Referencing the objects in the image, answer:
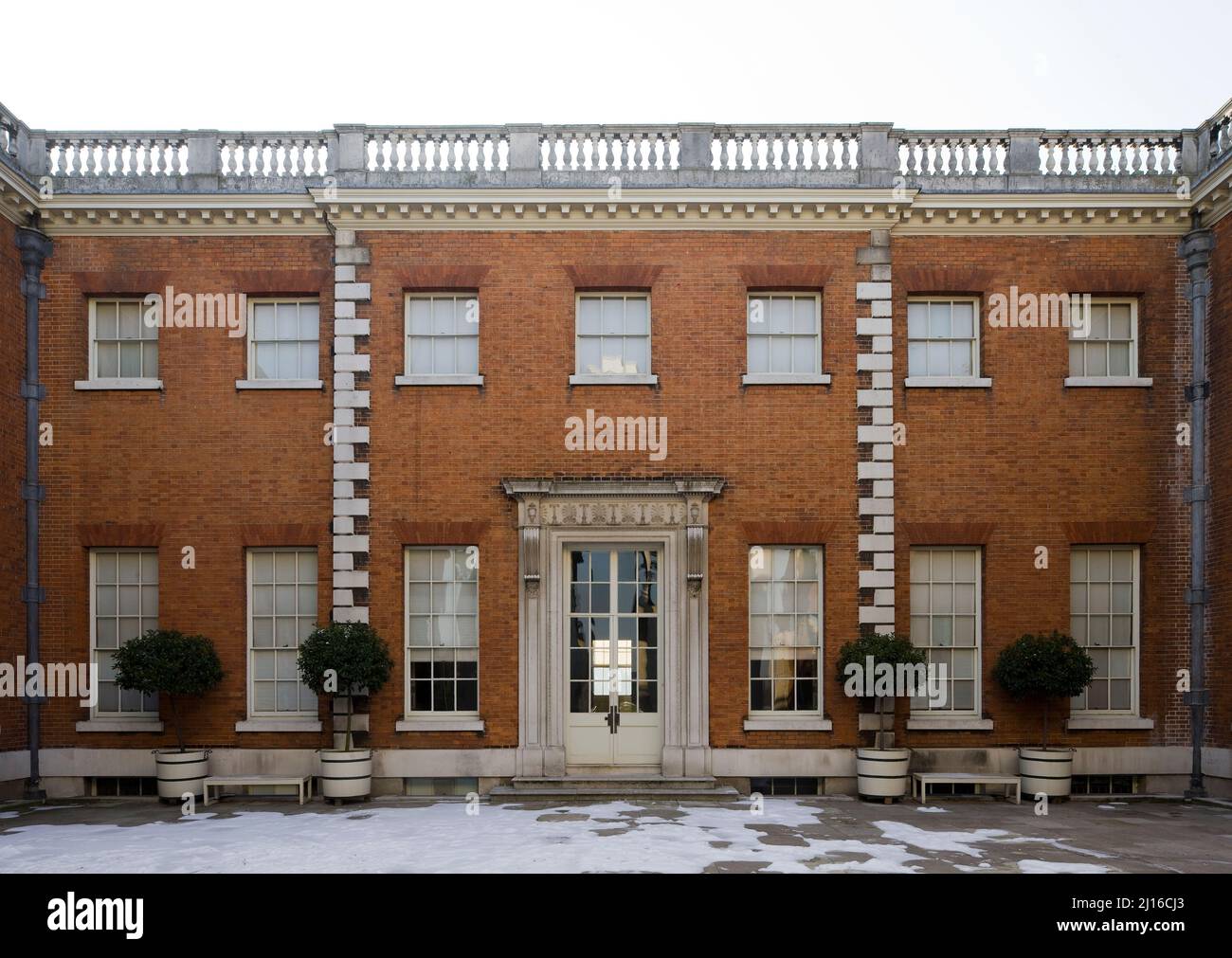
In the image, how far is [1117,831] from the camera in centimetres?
1326

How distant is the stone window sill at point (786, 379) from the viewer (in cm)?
1625

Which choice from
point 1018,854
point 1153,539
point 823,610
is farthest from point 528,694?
point 1153,539

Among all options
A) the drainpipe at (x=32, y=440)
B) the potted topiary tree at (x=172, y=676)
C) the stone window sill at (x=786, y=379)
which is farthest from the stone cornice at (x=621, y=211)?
the potted topiary tree at (x=172, y=676)

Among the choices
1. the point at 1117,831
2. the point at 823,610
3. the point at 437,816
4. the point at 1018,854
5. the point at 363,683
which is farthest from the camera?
the point at 823,610

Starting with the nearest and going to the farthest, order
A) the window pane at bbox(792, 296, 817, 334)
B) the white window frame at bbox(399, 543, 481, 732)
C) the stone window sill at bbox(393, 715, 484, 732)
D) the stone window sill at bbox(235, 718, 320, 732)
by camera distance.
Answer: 1. the stone window sill at bbox(393, 715, 484, 732)
2. the stone window sill at bbox(235, 718, 320, 732)
3. the white window frame at bbox(399, 543, 481, 732)
4. the window pane at bbox(792, 296, 817, 334)

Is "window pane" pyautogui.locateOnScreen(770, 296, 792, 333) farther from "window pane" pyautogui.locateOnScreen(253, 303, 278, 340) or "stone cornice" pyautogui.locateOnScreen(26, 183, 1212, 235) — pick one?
"window pane" pyautogui.locateOnScreen(253, 303, 278, 340)

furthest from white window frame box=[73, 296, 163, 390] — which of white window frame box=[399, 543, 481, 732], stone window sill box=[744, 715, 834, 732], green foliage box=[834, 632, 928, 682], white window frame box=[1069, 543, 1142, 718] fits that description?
white window frame box=[1069, 543, 1142, 718]

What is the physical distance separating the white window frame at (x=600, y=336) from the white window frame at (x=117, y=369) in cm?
699

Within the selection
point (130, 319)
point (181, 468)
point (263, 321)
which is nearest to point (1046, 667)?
point (263, 321)

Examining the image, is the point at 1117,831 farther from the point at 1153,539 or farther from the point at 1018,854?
the point at 1153,539

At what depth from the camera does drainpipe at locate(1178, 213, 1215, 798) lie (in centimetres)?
1600

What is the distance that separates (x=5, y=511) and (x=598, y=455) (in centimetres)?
959

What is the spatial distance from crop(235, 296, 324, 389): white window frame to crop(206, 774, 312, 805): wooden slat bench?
632cm

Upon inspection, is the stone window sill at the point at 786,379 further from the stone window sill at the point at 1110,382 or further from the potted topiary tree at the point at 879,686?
the potted topiary tree at the point at 879,686
